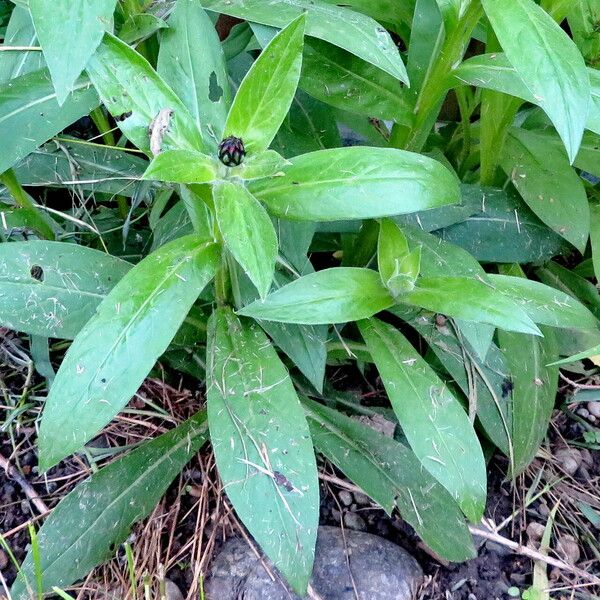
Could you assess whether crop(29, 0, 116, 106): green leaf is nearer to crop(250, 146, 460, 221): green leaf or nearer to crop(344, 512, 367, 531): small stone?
crop(250, 146, 460, 221): green leaf

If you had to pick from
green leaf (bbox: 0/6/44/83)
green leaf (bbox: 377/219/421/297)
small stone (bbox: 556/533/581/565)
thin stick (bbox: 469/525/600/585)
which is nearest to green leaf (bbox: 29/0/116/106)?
green leaf (bbox: 0/6/44/83)

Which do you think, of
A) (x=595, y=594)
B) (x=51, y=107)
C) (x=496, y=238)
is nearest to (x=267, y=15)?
(x=51, y=107)

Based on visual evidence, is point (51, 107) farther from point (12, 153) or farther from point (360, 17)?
point (360, 17)

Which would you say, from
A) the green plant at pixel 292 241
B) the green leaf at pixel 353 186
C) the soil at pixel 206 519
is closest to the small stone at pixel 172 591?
the soil at pixel 206 519

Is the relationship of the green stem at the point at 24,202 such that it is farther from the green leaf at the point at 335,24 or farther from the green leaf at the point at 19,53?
the green leaf at the point at 335,24

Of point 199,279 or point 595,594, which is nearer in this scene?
point 199,279

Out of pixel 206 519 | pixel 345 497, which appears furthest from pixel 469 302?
pixel 206 519
